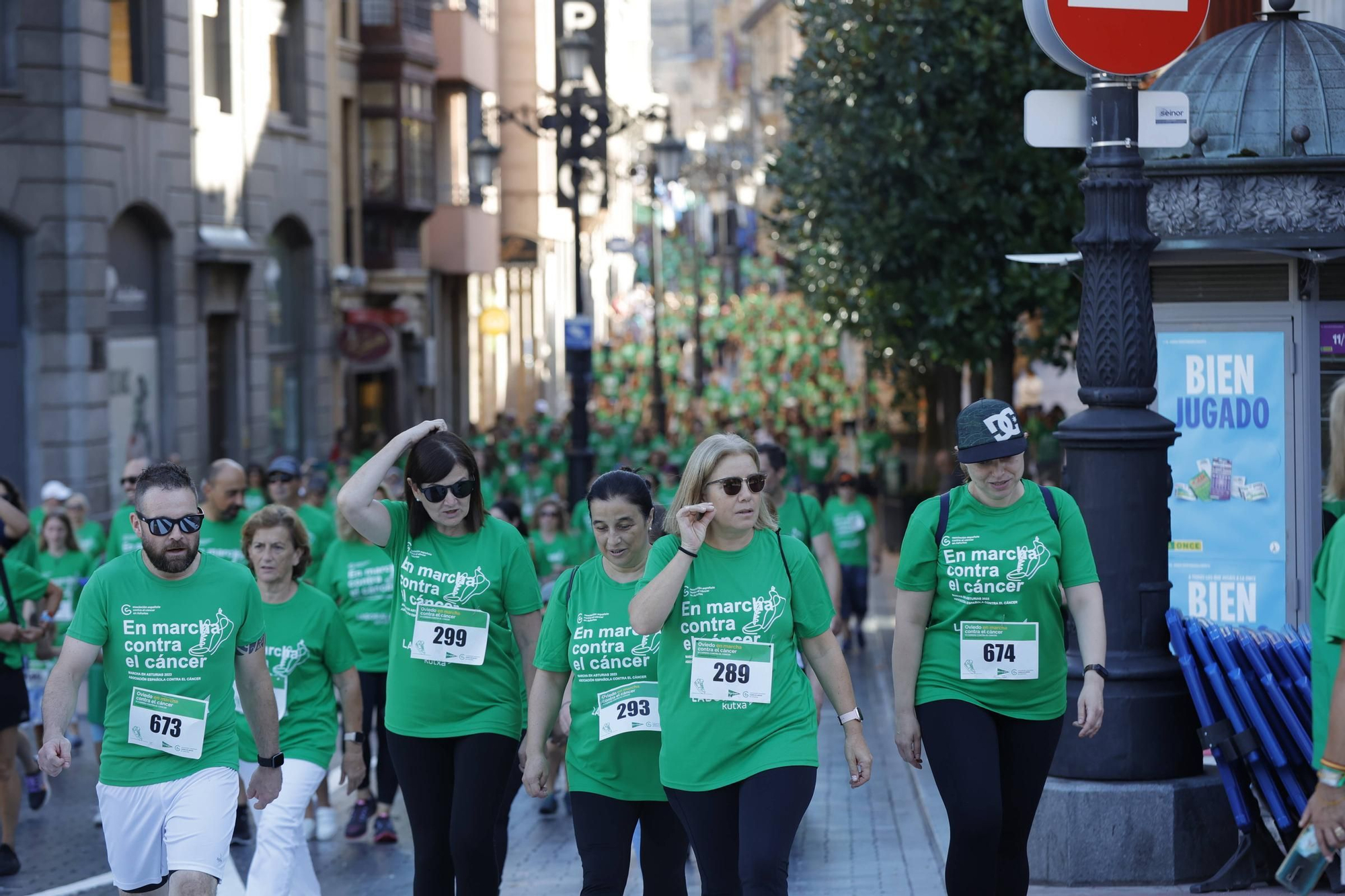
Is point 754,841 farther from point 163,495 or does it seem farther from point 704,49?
point 704,49

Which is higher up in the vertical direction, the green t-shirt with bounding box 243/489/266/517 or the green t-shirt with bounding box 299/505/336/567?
the green t-shirt with bounding box 243/489/266/517

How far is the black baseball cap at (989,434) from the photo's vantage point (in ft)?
19.7

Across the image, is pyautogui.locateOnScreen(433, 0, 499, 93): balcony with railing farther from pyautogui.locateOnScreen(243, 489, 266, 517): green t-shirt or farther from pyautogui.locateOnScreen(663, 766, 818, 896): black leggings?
pyautogui.locateOnScreen(663, 766, 818, 896): black leggings

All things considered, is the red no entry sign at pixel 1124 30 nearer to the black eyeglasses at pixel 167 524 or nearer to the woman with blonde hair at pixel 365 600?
the black eyeglasses at pixel 167 524

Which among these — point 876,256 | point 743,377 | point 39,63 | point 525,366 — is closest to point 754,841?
point 876,256

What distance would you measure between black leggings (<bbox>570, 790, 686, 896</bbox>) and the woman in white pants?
1.73 m

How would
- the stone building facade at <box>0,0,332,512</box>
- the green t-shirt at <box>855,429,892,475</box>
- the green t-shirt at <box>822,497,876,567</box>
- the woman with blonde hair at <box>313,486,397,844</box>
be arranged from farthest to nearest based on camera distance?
the green t-shirt at <box>855,429,892,475</box> < the stone building facade at <box>0,0,332,512</box> < the green t-shirt at <box>822,497,876,567</box> < the woman with blonde hair at <box>313,486,397,844</box>

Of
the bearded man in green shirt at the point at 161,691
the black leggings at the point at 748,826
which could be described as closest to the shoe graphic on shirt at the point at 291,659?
the bearded man in green shirt at the point at 161,691

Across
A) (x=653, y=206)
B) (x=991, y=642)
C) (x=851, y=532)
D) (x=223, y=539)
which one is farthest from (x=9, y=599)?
(x=653, y=206)

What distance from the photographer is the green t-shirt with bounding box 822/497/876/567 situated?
59.1ft

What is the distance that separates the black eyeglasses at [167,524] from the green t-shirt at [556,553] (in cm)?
732

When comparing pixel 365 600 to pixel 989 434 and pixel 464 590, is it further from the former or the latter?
pixel 989 434

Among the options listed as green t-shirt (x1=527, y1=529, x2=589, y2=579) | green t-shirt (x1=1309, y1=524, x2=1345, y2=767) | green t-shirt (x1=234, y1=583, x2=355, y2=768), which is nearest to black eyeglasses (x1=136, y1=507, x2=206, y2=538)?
green t-shirt (x1=234, y1=583, x2=355, y2=768)

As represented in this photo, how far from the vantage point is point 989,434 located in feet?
19.8
